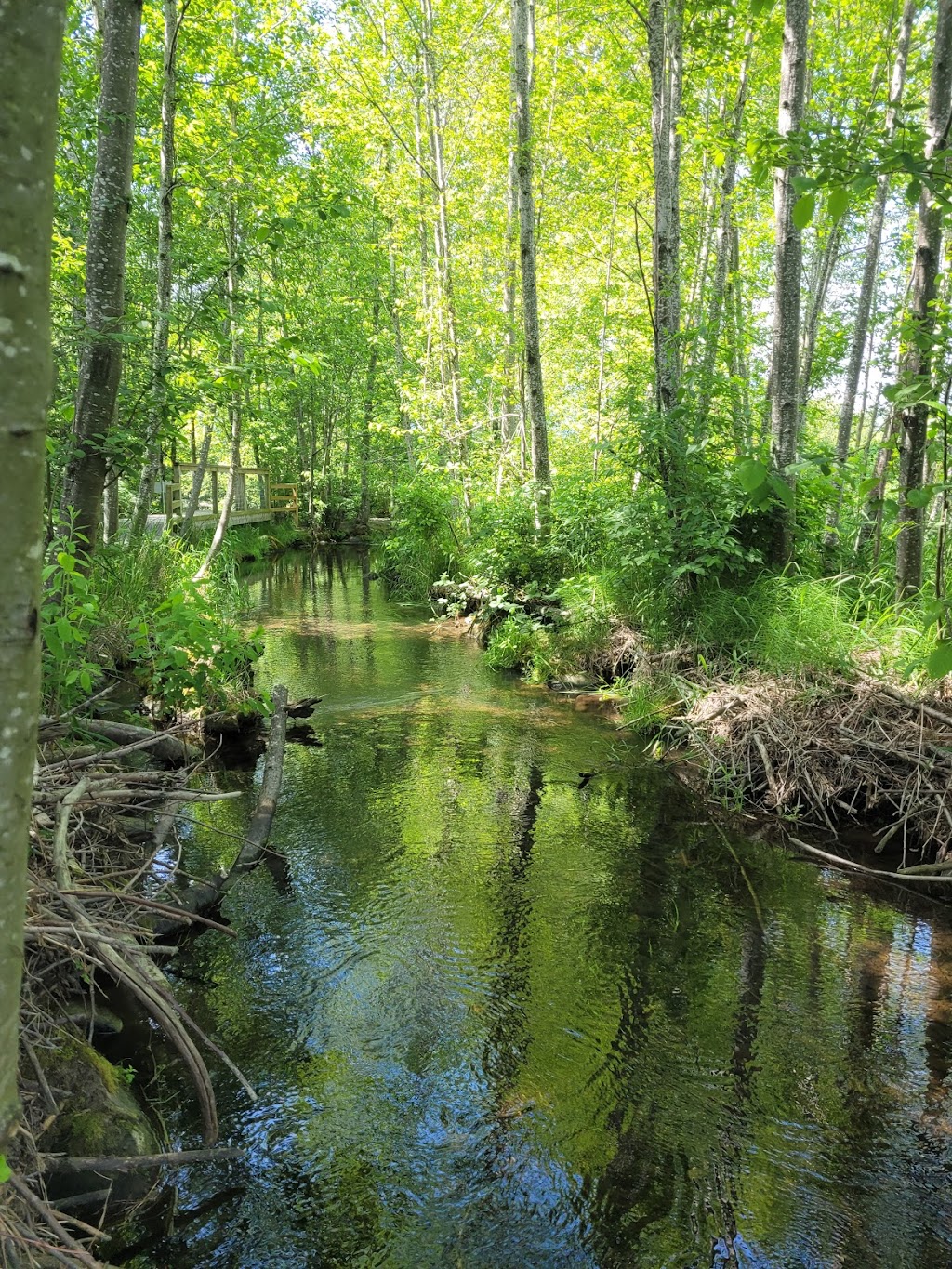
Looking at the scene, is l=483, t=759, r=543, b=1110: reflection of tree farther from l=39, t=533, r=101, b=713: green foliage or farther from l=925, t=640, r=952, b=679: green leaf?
l=39, t=533, r=101, b=713: green foliage

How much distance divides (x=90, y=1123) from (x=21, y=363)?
2650 mm

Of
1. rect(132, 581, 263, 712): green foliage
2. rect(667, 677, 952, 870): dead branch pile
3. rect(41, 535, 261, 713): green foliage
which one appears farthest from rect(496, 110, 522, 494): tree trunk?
rect(667, 677, 952, 870): dead branch pile

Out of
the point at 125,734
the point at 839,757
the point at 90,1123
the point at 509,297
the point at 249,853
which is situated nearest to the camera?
the point at 90,1123

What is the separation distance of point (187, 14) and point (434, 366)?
7.50 metres

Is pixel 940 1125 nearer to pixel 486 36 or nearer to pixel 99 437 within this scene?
pixel 99 437

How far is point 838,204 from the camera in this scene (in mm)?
2428

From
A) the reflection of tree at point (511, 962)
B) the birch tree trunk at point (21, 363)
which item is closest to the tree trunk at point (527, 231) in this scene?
the reflection of tree at point (511, 962)

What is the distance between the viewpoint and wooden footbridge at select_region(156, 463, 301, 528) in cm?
2195

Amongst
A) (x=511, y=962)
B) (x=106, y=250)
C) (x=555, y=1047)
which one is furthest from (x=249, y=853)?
(x=106, y=250)

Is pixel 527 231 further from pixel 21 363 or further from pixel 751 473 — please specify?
pixel 21 363

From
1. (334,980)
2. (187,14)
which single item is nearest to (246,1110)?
(334,980)

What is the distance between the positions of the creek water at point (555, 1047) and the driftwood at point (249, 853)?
5.4 inches

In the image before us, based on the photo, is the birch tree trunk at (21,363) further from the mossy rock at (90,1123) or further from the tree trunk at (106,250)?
the tree trunk at (106,250)

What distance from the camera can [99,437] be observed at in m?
5.79
